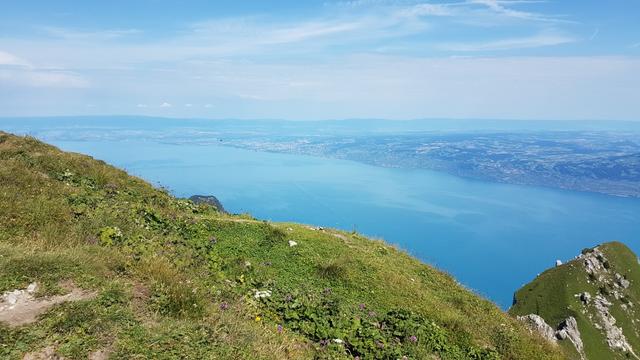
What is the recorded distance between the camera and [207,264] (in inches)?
527

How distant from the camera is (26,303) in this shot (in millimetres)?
8008

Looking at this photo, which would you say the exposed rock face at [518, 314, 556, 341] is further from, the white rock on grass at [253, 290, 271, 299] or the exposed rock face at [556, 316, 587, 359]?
the exposed rock face at [556, 316, 587, 359]

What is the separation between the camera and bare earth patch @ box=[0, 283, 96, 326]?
7.50 meters

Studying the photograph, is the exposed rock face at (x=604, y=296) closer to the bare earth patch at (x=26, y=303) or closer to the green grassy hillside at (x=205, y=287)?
the green grassy hillside at (x=205, y=287)

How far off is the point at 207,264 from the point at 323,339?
5.13 meters

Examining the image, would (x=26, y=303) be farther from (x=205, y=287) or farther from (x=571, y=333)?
(x=571, y=333)

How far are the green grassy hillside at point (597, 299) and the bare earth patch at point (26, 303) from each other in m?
107

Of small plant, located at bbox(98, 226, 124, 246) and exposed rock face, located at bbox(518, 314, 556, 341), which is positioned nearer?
small plant, located at bbox(98, 226, 124, 246)

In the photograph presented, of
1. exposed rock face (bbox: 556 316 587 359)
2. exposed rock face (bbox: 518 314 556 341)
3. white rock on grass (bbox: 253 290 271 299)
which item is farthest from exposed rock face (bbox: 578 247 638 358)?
white rock on grass (bbox: 253 290 271 299)

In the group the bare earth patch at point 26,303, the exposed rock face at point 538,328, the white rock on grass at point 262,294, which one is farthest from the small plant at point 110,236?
the exposed rock face at point 538,328

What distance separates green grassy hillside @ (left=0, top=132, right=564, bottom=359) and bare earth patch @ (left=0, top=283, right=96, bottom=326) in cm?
14

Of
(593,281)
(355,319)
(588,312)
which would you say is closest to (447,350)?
(355,319)

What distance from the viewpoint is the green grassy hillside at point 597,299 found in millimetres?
94438

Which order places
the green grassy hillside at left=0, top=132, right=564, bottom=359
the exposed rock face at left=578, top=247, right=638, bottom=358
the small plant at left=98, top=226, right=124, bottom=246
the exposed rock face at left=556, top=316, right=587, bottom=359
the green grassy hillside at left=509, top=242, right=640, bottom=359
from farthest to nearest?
1. the exposed rock face at left=578, top=247, right=638, bottom=358
2. the green grassy hillside at left=509, top=242, right=640, bottom=359
3. the exposed rock face at left=556, top=316, right=587, bottom=359
4. the small plant at left=98, top=226, right=124, bottom=246
5. the green grassy hillside at left=0, top=132, right=564, bottom=359
